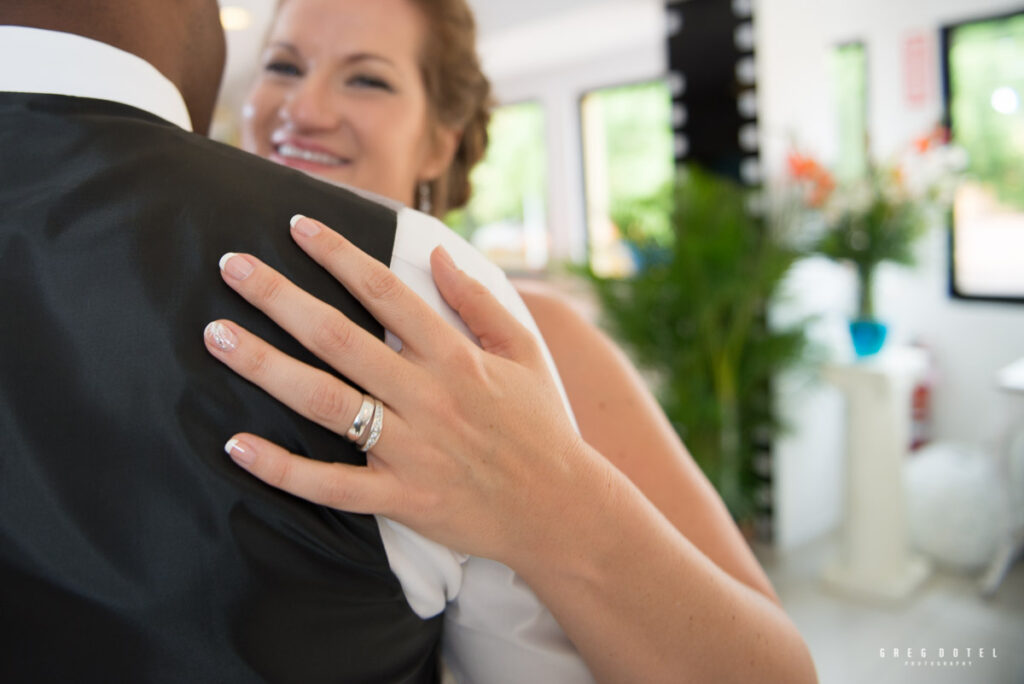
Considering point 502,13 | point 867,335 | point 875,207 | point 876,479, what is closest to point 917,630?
point 876,479

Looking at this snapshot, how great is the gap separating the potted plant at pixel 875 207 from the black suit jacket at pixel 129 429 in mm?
3258

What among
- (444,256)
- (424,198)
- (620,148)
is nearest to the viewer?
(444,256)

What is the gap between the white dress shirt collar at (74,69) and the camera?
597mm

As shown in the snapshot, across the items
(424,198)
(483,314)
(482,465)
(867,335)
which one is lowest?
(867,335)

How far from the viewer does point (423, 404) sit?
607 millimetres

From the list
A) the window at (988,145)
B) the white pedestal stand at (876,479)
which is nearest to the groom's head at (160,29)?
the white pedestal stand at (876,479)

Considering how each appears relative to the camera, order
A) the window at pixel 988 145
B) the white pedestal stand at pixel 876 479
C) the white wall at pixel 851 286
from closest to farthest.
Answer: the white pedestal stand at pixel 876 479 → the white wall at pixel 851 286 → the window at pixel 988 145

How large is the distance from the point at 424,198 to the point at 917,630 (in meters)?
2.79

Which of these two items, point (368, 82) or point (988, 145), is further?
point (988, 145)

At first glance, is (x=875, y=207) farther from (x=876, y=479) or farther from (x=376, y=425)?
(x=376, y=425)

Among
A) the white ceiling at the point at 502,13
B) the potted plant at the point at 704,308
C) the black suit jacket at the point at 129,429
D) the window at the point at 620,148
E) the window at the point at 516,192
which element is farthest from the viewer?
the window at the point at 516,192

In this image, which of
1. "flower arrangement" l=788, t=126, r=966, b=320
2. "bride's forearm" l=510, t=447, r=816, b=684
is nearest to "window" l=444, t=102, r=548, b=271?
"flower arrangement" l=788, t=126, r=966, b=320

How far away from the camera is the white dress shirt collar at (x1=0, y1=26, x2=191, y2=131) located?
0.60 meters

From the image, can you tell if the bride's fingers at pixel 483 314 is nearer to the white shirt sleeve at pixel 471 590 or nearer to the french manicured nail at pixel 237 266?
the white shirt sleeve at pixel 471 590
